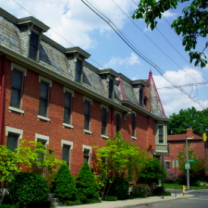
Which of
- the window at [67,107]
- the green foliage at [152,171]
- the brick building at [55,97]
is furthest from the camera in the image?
the green foliage at [152,171]

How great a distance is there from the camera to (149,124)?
33.0m

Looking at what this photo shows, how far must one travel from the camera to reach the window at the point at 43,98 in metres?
19.2

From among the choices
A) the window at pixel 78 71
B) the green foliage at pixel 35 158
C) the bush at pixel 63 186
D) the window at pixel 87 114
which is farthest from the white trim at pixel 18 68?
the window at pixel 87 114

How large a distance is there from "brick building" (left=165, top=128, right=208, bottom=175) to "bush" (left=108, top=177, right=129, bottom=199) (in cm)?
3805

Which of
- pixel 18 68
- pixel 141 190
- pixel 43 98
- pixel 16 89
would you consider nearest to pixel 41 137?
pixel 43 98

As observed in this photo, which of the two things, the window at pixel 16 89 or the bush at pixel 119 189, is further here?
the bush at pixel 119 189

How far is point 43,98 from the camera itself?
19.4m

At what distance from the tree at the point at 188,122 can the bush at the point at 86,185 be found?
65.6 meters

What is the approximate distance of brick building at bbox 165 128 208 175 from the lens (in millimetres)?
60406

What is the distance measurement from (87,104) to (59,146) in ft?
14.7

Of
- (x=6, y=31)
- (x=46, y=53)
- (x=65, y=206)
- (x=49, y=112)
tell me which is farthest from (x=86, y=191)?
(x=6, y=31)

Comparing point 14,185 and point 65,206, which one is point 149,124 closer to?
point 65,206

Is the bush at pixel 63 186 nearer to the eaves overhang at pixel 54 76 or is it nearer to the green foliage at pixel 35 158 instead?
the green foliage at pixel 35 158

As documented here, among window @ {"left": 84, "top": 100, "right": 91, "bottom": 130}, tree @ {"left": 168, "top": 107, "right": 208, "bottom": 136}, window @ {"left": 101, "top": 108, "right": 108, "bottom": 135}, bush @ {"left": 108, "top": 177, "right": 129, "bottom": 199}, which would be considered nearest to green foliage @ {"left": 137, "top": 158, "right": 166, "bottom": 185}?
bush @ {"left": 108, "top": 177, "right": 129, "bottom": 199}
